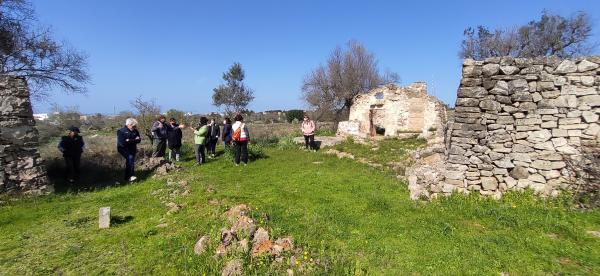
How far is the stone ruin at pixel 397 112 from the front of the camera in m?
20.0

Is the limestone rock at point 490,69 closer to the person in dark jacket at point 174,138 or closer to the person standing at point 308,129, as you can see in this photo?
the person standing at point 308,129

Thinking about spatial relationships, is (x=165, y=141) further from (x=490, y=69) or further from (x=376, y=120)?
(x=376, y=120)

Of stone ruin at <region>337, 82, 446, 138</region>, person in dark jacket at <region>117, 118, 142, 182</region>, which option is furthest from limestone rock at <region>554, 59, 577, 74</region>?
stone ruin at <region>337, 82, 446, 138</region>

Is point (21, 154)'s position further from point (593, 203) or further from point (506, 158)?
point (593, 203)

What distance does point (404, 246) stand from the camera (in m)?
4.71

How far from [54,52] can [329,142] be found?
12087mm

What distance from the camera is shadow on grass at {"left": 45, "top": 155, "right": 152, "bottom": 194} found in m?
9.39

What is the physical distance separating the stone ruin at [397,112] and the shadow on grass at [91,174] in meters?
12.2

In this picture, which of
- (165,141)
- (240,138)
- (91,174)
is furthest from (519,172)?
(91,174)

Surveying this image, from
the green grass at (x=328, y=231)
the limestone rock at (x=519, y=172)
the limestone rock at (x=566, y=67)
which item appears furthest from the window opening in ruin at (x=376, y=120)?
the limestone rock at (x=566, y=67)

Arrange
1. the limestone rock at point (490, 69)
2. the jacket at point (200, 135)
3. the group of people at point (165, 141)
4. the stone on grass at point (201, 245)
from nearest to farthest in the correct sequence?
the stone on grass at point (201, 245)
the limestone rock at point (490, 69)
the group of people at point (165, 141)
the jacket at point (200, 135)

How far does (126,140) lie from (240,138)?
134 inches

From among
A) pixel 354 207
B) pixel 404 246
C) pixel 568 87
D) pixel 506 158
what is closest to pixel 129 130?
pixel 354 207

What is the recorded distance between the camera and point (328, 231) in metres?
5.25
